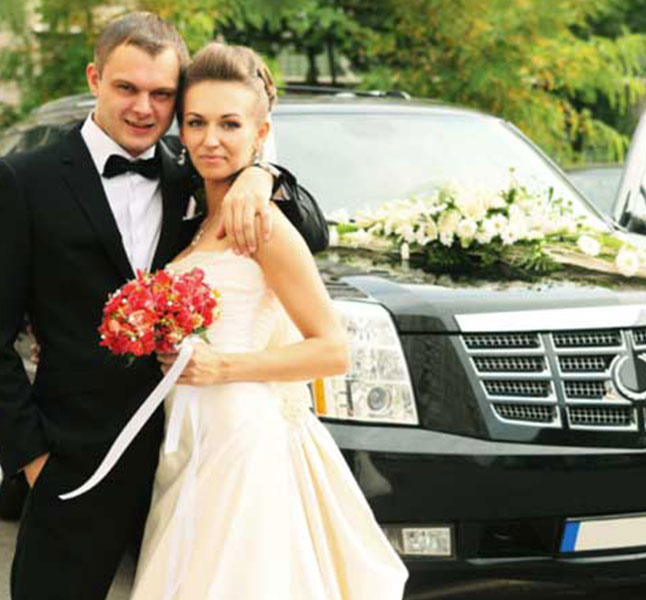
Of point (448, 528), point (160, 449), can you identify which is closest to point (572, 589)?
point (448, 528)

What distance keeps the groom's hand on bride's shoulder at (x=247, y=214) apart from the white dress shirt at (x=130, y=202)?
25cm

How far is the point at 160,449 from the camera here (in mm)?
3377

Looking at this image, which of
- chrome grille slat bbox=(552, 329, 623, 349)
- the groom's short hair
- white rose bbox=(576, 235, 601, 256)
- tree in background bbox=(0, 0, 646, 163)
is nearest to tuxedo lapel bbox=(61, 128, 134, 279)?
the groom's short hair

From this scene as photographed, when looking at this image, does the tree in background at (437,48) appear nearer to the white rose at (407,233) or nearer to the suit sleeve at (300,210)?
the white rose at (407,233)

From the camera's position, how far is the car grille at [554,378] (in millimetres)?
4297

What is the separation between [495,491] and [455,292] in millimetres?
649

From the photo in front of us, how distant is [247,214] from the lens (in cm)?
317

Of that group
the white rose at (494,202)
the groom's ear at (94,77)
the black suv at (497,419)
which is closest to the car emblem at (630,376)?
the black suv at (497,419)

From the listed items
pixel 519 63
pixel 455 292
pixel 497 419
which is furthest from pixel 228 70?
pixel 519 63

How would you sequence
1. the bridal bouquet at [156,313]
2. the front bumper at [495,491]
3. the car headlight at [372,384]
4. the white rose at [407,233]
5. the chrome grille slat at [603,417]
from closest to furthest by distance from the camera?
the bridal bouquet at [156,313]
the front bumper at [495,491]
the car headlight at [372,384]
the chrome grille slat at [603,417]
the white rose at [407,233]

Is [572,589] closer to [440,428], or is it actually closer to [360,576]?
[440,428]

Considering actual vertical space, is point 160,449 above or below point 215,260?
below

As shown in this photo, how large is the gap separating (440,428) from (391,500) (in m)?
0.26

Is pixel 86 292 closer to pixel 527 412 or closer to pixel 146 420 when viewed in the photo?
pixel 146 420
